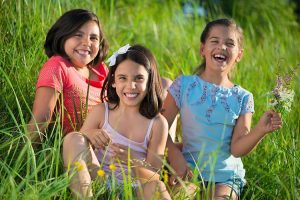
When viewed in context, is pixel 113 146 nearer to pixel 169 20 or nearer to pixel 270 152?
pixel 270 152

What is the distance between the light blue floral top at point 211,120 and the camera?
3447 mm

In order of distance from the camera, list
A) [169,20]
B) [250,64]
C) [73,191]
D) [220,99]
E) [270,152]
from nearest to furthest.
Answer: [73,191], [220,99], [270,152], [250,64], [169,20]

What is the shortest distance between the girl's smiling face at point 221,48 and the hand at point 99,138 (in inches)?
30.0

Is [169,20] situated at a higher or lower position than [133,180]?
higher

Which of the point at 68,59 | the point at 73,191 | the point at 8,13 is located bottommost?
the point at 73,191

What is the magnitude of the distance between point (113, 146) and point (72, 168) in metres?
0.32

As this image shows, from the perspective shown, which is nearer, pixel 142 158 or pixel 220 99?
pixel 142 158

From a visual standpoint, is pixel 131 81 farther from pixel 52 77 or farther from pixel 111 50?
pixel 111 50

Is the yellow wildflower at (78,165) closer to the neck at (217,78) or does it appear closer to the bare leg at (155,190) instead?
the bare leg at (155,190)

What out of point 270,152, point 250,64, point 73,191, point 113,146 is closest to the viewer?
point 73,191

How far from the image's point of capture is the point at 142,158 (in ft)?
10.6

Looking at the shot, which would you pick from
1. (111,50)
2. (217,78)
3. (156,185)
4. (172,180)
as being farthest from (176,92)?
(111,50)

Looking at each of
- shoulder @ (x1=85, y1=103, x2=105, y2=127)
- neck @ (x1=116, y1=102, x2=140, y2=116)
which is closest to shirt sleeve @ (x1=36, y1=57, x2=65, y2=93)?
shoulder @ (x1=85, y1=103, x2=105, y2=127)

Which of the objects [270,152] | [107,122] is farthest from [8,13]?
[270,152]
